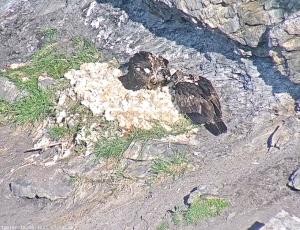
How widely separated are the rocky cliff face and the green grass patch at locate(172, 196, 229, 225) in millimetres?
2092

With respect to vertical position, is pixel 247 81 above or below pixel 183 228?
above

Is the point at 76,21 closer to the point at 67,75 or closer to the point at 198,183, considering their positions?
the point at 67,75

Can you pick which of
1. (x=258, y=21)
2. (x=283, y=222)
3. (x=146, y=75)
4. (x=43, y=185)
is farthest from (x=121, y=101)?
(x=283, y=222)

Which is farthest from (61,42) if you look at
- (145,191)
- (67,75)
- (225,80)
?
(145,191)

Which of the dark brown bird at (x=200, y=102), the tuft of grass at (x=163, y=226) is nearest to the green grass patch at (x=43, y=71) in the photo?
the dark brown bird at (x=200, y=102)

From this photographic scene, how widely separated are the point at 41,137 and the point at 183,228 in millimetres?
3151

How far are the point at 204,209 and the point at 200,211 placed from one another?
58 mm

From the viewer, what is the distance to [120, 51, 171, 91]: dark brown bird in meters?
10.1

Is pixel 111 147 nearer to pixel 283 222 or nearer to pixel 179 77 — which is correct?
pixel 179 77

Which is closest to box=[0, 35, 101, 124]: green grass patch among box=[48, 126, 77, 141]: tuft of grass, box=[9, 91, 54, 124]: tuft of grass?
box=[9, 91, 54, 124]: tuft of grass

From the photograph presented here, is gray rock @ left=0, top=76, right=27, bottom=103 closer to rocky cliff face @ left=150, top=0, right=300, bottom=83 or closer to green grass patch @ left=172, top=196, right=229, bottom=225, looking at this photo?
rocky cliff face @ left=150, top=0, right=300, bottom=83

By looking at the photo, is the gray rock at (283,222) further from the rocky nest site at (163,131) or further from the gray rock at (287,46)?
the gray rock at (287,46)

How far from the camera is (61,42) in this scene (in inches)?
475

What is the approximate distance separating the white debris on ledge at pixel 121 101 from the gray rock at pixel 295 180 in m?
2.09
